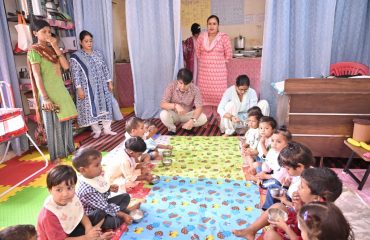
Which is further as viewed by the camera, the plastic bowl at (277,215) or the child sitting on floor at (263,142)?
the child sitting on floor at (263,142)

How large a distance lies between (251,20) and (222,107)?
2.93 meters

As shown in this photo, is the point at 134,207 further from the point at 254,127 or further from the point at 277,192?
the point at 254,127

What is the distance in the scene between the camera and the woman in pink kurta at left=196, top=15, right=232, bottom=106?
4.28 meters

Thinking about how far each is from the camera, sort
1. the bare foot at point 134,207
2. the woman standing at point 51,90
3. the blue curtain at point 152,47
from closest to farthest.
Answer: the bare foot at point 134,207, the woman standing at point 51,90, the blue curtain at point 152,47

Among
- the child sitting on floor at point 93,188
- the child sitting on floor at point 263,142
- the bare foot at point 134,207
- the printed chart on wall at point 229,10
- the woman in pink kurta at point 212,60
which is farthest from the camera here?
the printed chart on wall at point 229,10

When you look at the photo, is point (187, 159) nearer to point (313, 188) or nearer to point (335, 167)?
point (335, 167)

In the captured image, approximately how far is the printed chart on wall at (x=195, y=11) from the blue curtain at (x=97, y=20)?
7.01 feet

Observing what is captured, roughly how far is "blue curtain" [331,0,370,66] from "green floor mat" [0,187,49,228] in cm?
398

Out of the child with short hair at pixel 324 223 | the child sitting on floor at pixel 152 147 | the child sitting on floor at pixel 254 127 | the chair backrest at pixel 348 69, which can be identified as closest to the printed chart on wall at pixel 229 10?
the chair backrest at pixel 348 69

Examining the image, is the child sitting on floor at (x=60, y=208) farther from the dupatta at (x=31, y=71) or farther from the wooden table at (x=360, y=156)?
the wooden table at (x=360, y=156)

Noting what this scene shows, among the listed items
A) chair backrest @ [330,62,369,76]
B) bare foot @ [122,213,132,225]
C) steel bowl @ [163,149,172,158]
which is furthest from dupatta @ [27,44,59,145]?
chair backrest @ [330,62,369,76]

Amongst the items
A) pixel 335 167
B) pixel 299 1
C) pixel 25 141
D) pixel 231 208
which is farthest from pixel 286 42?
pixel 25 141

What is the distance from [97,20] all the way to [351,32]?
3677 millimetres

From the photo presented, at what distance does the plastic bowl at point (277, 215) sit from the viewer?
5.09 ft
